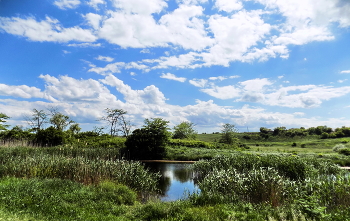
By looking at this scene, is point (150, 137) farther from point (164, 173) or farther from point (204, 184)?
point (204, 184)

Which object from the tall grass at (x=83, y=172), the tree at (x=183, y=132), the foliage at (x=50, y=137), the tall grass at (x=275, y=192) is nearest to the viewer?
the tall grass at (x=275, y=192)

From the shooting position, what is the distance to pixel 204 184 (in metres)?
8.72

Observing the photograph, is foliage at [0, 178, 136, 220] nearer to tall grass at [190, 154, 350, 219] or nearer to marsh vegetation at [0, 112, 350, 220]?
marsh vegetation at [0, 112, 350, 220]

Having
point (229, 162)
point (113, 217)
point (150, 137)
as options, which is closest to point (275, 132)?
point (150, 137)

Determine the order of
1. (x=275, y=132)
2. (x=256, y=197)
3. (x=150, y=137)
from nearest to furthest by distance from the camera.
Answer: (x=256, y=197) < (x=150, y=137) < (x=275, y=132)

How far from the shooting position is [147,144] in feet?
72.6

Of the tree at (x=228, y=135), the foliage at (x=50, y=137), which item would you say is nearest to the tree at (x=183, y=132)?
the tree at (x=228, y=135)

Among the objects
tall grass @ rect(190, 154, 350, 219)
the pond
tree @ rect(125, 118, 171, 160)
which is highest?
tree @ rect(125, 118, 171, 160)

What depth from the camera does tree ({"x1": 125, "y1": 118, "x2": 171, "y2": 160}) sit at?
22.1 m

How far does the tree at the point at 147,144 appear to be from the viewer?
2208 cm

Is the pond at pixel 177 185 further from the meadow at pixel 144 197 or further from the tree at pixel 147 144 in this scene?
the tree at pixel 147 144

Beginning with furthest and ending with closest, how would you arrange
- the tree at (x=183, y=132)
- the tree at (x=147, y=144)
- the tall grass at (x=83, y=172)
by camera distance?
the tree at (x=183, y=132) < the tree at (x=147, y=144) < the tall grass at (x=83, y=172)

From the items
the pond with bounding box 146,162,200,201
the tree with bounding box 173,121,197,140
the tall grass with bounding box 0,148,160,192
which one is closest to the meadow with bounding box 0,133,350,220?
the tall grass with bounding box 0,148,160,192

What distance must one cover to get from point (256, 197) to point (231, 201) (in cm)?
116
